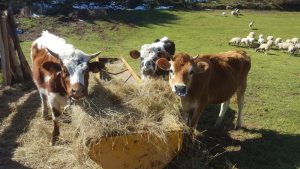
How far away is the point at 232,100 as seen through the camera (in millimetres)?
11648

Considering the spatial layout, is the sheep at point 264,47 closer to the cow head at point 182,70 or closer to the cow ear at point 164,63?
the cow head at point 182,70

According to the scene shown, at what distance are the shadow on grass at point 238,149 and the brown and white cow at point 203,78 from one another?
1.88 feet

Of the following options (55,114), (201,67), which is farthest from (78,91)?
(201,67)

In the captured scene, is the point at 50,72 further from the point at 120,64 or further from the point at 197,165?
the point at 120,64

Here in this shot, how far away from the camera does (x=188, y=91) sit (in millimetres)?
7777

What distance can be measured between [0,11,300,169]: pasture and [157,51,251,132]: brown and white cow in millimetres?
857

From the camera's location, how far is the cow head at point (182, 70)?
7230 mm

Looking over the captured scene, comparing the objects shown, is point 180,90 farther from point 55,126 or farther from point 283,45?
point 283,45

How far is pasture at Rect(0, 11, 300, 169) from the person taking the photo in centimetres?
829

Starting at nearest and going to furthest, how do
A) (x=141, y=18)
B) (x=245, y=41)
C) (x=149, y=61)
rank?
1. (x=149, y=61)
2. (x=245, y=41)
3. (x=141, y=18)

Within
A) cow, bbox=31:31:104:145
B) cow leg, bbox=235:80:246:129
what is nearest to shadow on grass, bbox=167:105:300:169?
cow leg, bbox=235:80:246:129

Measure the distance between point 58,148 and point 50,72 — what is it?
1.40m

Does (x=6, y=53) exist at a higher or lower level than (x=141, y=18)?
higher

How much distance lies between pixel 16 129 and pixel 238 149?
15.1 feet
